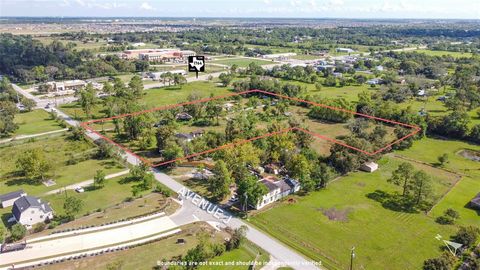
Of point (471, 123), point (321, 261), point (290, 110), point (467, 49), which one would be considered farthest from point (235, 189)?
point (467, 49)

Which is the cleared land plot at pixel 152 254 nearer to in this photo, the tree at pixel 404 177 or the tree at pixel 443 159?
the tree at pixel 404 177

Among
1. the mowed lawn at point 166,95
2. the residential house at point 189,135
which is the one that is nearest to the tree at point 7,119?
the mowed lawn at point 166,95

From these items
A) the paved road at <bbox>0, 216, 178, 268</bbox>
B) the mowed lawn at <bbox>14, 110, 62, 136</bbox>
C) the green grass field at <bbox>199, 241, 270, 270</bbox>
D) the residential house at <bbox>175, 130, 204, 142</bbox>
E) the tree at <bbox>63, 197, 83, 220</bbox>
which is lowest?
the green grass field at <bbox>199, 241, 270, 270</bbox>

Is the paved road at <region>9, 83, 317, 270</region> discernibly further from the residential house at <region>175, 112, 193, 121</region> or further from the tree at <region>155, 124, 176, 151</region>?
the residential house at <region>175, 112, 193, 121</region>

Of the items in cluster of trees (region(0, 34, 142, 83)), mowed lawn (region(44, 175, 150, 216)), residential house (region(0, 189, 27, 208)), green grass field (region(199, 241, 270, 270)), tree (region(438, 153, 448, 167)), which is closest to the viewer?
green grass field (region(199, 241, 270, 270))

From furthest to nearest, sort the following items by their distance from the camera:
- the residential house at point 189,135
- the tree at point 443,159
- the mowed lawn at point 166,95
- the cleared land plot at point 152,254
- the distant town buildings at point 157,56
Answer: the distant town buildings at point 157,56 < the mowed lawn at point 166,95 < the residential house at point 189,135 < the tree at point 443,159 < the cleared land plot at point 152,254

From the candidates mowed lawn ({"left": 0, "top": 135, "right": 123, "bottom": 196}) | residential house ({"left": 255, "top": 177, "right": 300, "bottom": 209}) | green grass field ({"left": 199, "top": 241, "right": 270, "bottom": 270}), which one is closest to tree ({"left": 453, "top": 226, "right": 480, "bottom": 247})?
residential house ({"left": 255, "top": 177, "right": 300, "bottom": 209})

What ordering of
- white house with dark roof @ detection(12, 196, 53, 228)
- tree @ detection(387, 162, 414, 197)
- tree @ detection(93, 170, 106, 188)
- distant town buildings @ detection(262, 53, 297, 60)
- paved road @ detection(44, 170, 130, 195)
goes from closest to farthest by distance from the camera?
1. white house with dark roof @ detection(12, 196, 53, 228)
2. tree @ detection(387, 162, 414, 197)
3. paved road @ detection(44, 170, 130, 195)
4. tree @ detection(93, 170, 106, 188)
5. distant town buildings @ detection(262, 53, 297, 60)
